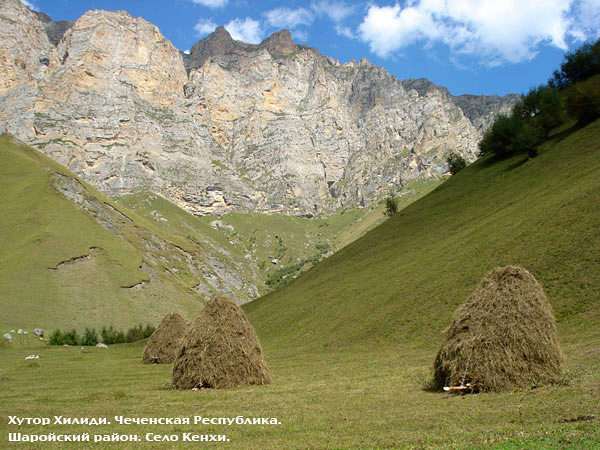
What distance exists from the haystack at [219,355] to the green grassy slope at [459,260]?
1345 cm

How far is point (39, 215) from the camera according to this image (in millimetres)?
123062

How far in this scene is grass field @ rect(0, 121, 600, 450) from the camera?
11.1 m

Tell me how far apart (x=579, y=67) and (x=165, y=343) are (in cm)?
9130

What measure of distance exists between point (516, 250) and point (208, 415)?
97.5 ft

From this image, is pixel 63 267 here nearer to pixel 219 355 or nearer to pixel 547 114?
pixel 219 355

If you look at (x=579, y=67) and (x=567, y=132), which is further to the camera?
(x=579, y=67)

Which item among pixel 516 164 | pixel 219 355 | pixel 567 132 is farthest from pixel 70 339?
pixel 567 132

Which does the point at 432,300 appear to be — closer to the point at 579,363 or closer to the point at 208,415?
the point at 579,363

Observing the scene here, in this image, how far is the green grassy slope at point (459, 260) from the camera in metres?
29.7

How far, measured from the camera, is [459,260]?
39.4 m

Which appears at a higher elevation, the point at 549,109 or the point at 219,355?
the point at 549,109

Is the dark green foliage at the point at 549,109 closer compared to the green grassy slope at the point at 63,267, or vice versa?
the dark green foliage at the point at 549,109

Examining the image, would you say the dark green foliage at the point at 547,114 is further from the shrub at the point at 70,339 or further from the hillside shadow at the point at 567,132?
the shrub at the point at 70,339

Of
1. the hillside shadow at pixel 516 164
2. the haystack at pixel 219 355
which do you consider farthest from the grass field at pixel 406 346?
the haystack at pixel 219 355
